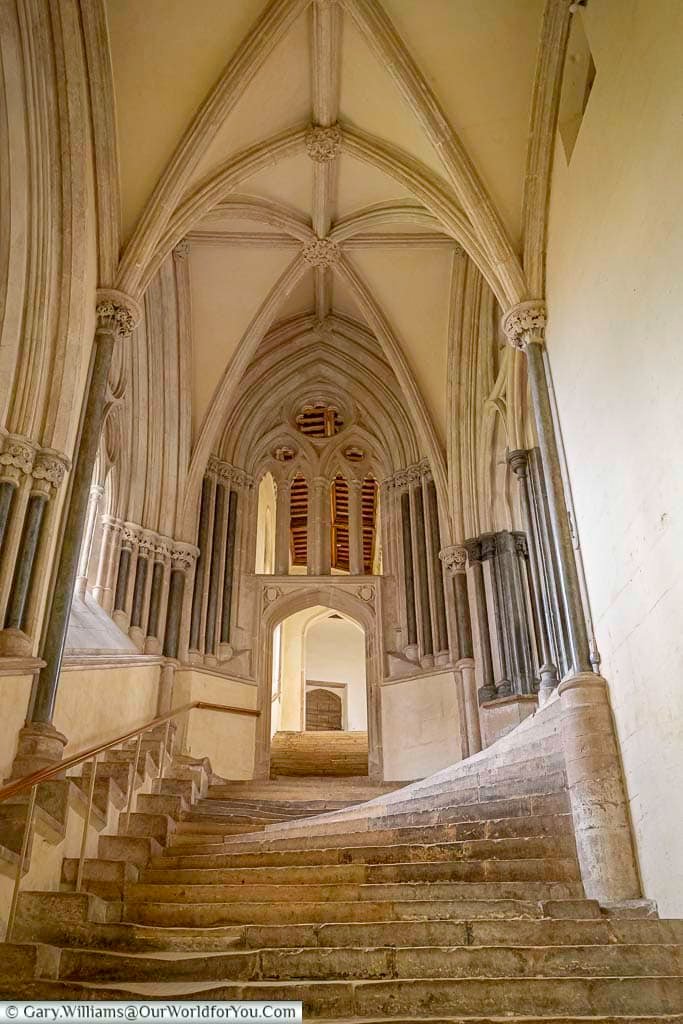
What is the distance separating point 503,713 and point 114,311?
19.8 ft

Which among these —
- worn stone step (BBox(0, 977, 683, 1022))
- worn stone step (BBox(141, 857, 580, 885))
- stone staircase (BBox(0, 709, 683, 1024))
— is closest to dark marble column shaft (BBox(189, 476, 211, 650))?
stone staircase (BBox(0, 709, 683, 1024))

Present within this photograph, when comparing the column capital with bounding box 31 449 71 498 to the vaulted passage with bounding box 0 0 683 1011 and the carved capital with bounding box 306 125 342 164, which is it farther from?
the carved capital with bounding box 306 125 342 164

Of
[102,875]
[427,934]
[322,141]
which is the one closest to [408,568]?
[322,141]

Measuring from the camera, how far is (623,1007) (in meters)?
3.49

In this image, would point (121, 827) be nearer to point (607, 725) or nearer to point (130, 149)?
point (607, 725)

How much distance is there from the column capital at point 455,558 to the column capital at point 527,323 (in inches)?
163

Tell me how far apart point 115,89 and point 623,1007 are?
320 inches

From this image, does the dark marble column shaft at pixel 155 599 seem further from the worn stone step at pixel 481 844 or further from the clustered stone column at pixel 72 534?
the worn stone step at pixel 481 844

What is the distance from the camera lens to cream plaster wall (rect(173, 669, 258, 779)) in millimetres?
10953

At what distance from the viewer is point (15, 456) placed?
688 cm

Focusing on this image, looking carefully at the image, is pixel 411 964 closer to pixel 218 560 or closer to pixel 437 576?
pixel 437 576

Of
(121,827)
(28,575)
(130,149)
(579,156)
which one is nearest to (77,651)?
(28,575)

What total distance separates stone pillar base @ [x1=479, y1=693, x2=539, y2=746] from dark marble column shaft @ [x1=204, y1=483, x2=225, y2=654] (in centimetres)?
373

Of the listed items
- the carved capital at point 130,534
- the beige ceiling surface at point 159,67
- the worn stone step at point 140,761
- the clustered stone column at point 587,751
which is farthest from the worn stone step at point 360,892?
the carved capital at point 130,534
